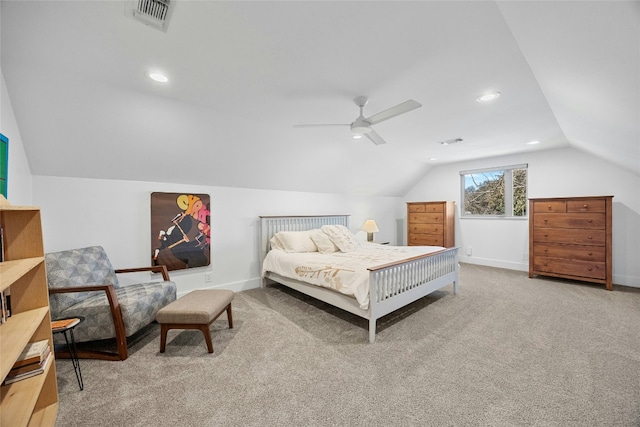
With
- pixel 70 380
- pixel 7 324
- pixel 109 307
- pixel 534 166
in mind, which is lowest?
pixel 70 380

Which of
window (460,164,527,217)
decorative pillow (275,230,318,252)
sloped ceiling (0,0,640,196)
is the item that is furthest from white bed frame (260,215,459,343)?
window (460,164,527,217)

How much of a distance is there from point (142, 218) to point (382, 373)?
10.7 ft

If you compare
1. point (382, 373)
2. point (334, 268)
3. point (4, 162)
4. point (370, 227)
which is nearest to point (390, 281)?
point (334, 268)

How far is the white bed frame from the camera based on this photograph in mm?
2523

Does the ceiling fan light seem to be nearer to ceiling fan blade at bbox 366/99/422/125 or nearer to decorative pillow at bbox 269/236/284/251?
ceiling fan blade at bbox 366/99/422/125

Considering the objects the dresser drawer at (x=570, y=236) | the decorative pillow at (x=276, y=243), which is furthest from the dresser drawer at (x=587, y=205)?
the decorative pillow at (x=276, y=243)

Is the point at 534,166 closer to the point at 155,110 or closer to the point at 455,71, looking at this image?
the point at 455,71

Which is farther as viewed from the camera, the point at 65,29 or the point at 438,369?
the point at 438,369

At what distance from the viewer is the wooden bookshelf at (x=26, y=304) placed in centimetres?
123

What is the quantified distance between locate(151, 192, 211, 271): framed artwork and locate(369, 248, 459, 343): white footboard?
2.50 m

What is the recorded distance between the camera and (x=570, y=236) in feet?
13.8

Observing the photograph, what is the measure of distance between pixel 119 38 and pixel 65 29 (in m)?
0.30

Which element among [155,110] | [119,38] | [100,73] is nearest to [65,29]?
[119,38]

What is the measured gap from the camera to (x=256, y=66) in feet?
6.66
